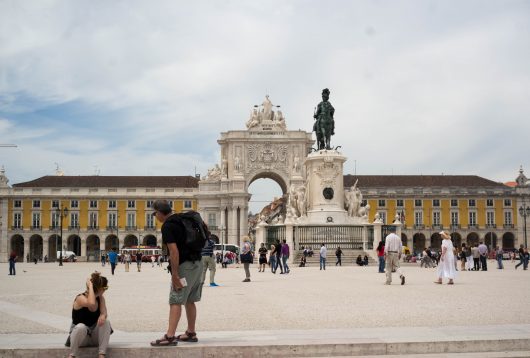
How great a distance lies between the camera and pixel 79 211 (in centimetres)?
8812

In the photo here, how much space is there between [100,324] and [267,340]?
72.5 inches

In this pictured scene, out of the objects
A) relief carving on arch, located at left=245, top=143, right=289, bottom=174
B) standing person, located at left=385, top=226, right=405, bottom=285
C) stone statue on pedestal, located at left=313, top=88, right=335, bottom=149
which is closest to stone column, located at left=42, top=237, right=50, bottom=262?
relief carving on arch, located at left=245, top=143, right=289, bottom=174

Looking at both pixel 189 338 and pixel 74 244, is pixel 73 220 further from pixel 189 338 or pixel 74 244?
pixel 189 338

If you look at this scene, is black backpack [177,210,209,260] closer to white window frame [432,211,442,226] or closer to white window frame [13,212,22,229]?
white window frame [432,211,442,226]

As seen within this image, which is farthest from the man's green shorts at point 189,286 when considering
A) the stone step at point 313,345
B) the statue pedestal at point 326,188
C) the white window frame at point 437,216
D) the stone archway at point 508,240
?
the stone archway at point 508,240

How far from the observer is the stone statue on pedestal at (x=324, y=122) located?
3278cm

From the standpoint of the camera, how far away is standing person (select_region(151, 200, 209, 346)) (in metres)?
7.64

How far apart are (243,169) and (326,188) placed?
53980 mm

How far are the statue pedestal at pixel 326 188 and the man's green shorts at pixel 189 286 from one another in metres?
24.7

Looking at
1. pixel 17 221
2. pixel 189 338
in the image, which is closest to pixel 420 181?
pixel 17 221

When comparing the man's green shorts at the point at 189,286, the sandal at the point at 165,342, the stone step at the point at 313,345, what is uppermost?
the man's green shorts at the point at 189,286

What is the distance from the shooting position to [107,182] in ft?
300

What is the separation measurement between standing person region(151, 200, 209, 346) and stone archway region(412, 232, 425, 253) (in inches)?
3243

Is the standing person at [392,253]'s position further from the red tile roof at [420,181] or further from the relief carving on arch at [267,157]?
the red tile roof at [420,181]
